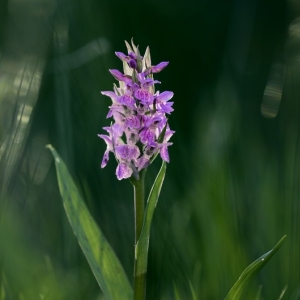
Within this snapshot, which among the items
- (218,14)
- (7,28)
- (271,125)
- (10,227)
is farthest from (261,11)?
(10,227)

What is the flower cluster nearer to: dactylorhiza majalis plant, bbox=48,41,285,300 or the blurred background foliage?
dactylorhiza majalis plant, bbox=48,41,285,300

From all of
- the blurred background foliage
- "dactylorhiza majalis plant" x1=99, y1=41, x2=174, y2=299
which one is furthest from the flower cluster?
the blurred background foliage

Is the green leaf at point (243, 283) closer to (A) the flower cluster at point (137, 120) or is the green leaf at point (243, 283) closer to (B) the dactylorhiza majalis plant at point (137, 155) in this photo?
(B) the dactylorhiza majalis plant at point (137, 155)

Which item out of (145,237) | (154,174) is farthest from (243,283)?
(154,174)

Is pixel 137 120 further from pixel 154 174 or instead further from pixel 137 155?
pixel 154 174

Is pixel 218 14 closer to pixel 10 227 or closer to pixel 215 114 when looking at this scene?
pixel 215 114

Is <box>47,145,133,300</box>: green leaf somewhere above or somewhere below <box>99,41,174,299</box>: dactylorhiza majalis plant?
below

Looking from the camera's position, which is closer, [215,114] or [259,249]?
[259,249]
